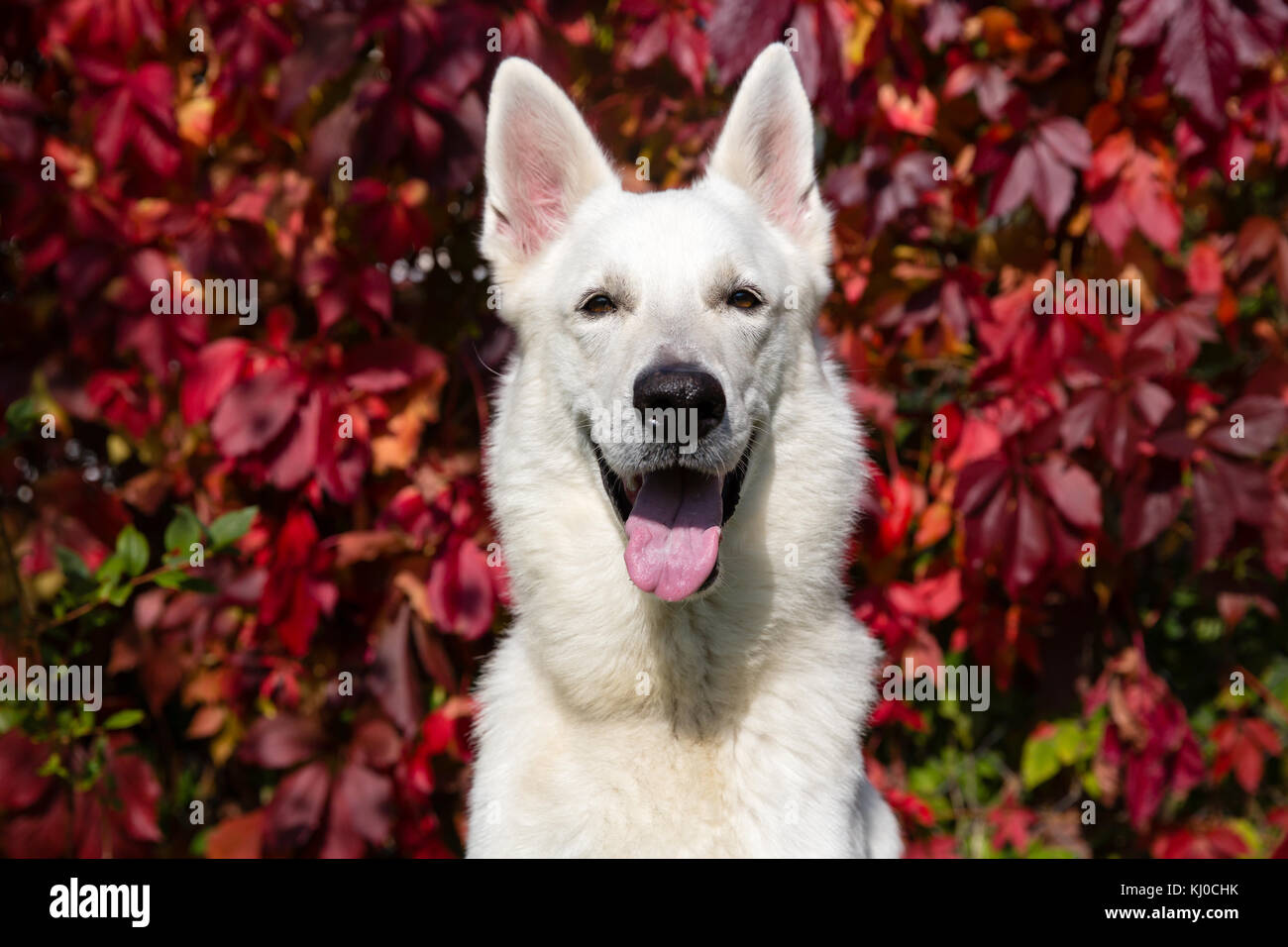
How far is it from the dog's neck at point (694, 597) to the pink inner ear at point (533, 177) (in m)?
0.47

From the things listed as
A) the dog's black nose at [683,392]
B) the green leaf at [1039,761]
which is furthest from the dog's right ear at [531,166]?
the green leaf at [1039,761]

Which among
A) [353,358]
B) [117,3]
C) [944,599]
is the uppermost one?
[117,3]

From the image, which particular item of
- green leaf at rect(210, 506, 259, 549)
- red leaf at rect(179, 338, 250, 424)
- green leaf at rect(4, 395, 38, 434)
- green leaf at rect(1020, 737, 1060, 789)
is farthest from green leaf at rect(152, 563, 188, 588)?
green leaf at rect(1020, 737, 1060, 789)

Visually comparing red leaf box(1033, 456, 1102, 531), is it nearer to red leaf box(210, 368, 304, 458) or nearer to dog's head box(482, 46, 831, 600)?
dog's head box(482, 46, 831, 600)

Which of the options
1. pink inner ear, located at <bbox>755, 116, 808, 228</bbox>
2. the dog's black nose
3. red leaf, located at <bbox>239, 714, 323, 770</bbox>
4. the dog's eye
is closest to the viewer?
the dog's black nose

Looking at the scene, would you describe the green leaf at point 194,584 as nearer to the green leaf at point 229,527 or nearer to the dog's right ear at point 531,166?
the green leaf at point 229,527

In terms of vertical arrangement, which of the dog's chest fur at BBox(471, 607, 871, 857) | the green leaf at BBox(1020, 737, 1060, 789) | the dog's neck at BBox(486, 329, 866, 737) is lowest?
the green leaf at BBox(1020, 737, 1060, 789)

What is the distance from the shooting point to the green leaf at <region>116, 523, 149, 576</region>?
2738 mm

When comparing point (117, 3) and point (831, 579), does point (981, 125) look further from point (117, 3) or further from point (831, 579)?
point (117, 3)

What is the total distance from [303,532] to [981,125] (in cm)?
273

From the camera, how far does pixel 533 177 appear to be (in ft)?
9.74

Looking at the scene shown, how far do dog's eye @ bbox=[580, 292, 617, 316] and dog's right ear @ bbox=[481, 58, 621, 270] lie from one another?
1.33ft

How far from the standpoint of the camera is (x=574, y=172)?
295 centimetres

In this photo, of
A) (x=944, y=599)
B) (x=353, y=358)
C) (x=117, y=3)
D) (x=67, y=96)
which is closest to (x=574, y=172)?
(x=353, y=358)
